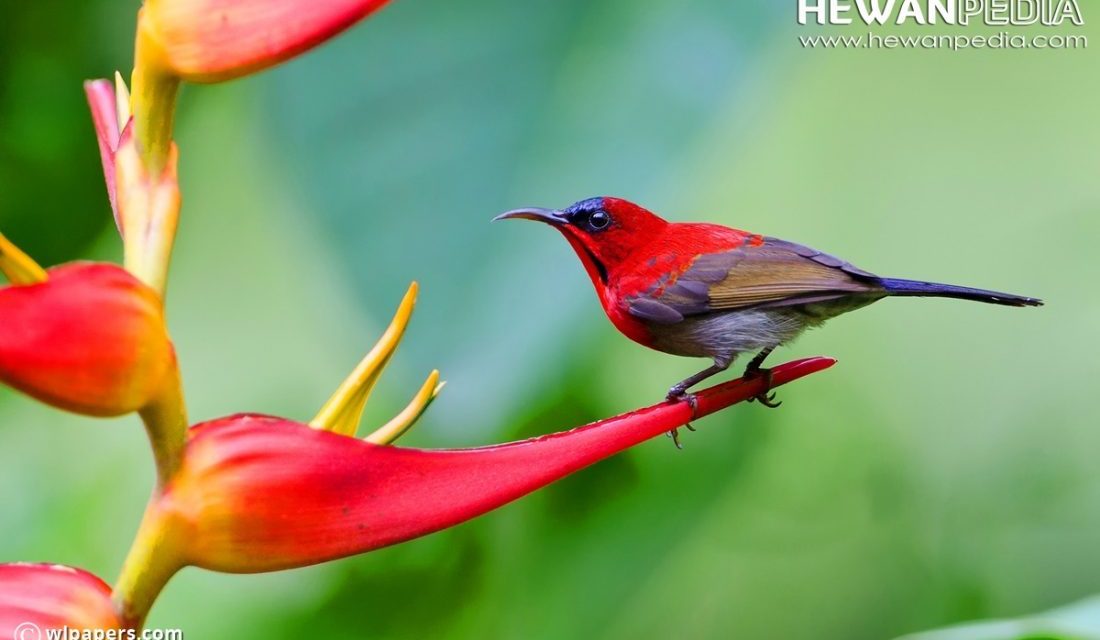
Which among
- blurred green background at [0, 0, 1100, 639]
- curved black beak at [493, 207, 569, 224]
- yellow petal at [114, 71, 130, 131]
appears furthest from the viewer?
blurred green background at [0, 0, 1100, 639]

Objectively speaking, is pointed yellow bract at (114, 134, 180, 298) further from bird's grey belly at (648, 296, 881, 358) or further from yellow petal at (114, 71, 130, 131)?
bird's grey belly at (648, 296, 881, 358)

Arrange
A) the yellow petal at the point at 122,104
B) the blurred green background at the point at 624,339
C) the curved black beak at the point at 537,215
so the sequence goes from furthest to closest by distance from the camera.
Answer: the blurred green background at the point at 624,339 < the curved black beak at the point at 537,215 < the yellow petal at the point at 122,104

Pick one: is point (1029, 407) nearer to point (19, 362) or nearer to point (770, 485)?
point (770, 485)

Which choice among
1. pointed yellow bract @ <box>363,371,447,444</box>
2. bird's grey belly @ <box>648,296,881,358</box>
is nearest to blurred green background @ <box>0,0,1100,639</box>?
bird's grey belly @ <box>648,296,881,358</box>

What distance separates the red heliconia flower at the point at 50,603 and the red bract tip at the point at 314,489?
0.08 feet

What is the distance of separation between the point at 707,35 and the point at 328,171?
0.89 feet

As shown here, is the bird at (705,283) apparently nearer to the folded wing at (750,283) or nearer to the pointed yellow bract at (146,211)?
the folded wing at (750,283)

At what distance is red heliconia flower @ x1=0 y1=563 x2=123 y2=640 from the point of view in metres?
0.26

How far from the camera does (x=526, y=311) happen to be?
0.67 metres

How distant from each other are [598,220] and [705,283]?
0.24 ft

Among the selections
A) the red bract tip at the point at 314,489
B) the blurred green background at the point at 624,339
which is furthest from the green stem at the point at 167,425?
the blurred green background at the point at 624,339

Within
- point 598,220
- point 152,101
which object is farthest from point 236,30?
point 598,220

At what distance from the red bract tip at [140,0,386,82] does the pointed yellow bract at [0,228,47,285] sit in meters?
0.06

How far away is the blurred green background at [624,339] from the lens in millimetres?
651
